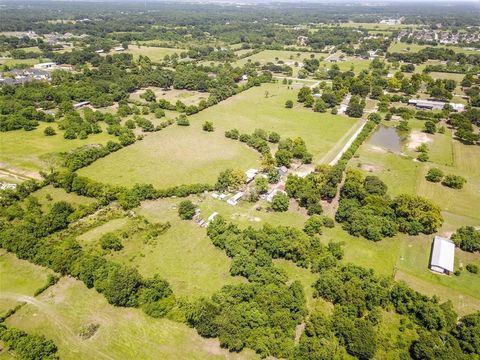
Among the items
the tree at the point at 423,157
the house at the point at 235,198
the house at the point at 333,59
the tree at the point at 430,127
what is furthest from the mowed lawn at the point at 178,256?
the house at the point at 333,59

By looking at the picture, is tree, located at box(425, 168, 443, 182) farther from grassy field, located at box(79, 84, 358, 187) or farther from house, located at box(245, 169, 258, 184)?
house, located at box(245, 169, 258, 184)

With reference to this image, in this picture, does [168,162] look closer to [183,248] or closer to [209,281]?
[183,248]

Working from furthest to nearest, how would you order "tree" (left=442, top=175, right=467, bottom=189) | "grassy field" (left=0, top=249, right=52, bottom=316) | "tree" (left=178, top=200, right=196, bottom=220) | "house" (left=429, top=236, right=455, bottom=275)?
"tree" (left=442, top=175, right=467, bottom=189), "tree" (left=178, top=200, right=196, bottom=220), "house" (left=429, top=236, right=455, bottom=275), "grassy field" (left=0, top=249, right=52, bottom=316)

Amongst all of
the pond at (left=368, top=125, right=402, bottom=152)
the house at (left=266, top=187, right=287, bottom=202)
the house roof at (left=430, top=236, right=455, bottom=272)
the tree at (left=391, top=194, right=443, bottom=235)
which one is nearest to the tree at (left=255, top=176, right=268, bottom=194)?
the house at (left=266, top=187, right=287, bottom=202)

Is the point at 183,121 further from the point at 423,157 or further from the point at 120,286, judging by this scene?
the point at 120,286

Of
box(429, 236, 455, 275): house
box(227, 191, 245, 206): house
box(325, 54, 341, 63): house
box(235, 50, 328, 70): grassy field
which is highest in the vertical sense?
box(429, 236, 455, 275): house

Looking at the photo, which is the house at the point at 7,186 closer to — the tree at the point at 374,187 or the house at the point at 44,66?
the tree at the point at 374,187

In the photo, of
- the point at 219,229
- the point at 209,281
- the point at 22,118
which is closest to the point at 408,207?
the point at 219,229
